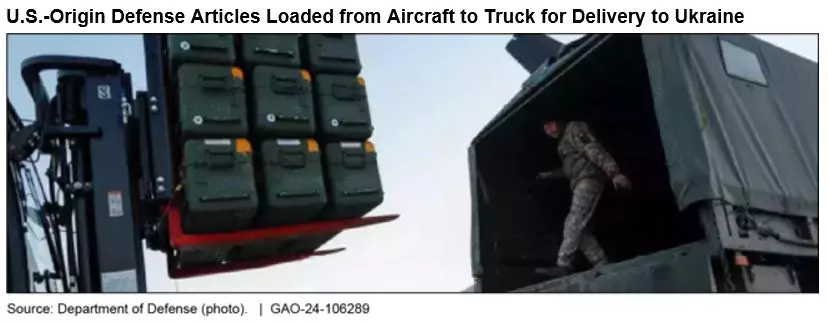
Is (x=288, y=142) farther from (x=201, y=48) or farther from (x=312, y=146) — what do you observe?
(x=201, y=48)

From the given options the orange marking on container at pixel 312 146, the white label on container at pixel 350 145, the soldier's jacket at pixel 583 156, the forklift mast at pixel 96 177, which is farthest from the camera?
the soldier's jacket at pixel 583 156

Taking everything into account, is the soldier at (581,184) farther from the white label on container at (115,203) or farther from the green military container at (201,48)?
the white label on container at (115,203)

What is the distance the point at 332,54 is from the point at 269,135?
51 cm

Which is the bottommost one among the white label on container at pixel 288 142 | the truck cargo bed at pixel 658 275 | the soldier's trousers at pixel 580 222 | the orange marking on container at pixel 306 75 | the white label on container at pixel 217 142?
the truck cargo bed at pixel 658 275

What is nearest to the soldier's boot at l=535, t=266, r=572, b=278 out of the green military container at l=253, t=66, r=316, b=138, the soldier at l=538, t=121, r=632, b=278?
Answer: the soldier at l=538, t=121, r=632, b=278

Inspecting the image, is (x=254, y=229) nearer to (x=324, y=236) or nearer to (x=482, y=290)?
(x=324, y=236)

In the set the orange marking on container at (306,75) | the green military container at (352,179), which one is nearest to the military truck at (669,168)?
the green military container at (352,179)

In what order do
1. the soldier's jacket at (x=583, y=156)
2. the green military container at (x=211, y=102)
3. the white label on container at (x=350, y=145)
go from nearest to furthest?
the green military container at (x=211, y=102)
the white label on container at (x=350, y=145)
the soldier's jacket at (x=583, y=156)

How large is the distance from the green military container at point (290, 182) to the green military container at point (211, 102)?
0.49 ft

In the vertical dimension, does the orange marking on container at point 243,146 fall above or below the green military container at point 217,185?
above

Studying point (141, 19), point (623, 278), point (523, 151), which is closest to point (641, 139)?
point (523, 151)

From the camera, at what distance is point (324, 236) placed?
3.89 meters

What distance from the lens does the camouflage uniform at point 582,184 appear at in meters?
4.53

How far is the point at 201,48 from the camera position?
139 inches
